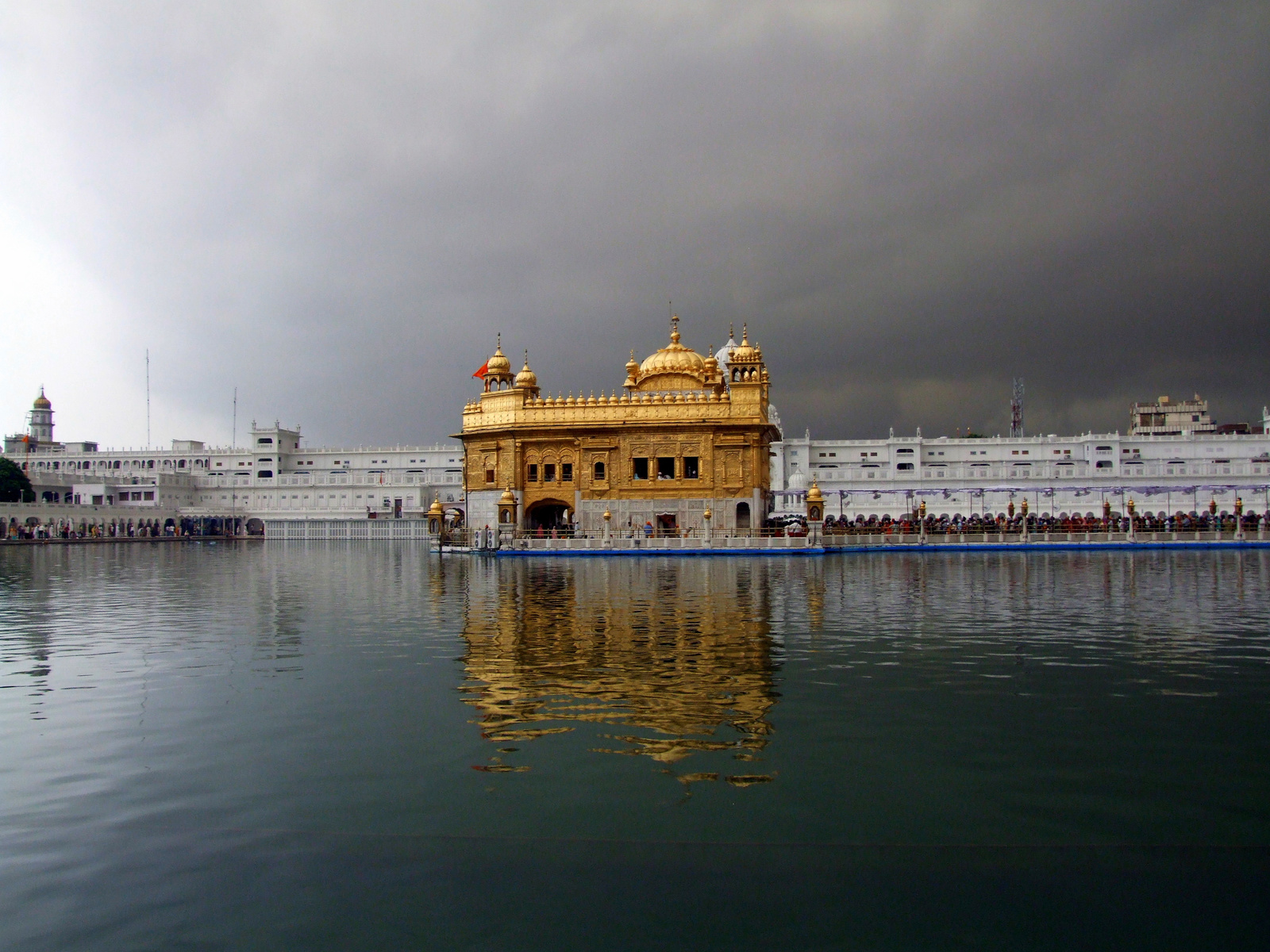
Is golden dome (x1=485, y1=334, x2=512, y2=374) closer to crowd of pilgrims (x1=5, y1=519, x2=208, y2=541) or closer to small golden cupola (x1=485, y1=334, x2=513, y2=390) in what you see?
small golden cupola (x1=485, y1=334, x2=513, y2=390)

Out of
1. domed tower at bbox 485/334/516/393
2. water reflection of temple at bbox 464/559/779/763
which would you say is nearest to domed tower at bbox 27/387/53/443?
domed tower at bbox 485/334/516/393

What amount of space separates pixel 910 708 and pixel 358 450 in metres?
96.6

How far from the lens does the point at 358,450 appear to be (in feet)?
333

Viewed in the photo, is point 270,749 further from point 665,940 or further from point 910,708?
point 910,708

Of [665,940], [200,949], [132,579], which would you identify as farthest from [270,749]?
[132,579]

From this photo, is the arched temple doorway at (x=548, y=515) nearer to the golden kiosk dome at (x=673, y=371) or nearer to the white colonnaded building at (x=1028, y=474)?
the golden kiosk dome at (x=673, y=371)

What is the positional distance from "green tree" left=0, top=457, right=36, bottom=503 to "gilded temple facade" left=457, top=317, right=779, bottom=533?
52.1 meters

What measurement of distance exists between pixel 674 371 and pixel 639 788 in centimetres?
4931

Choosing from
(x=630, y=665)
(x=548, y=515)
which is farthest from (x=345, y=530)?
(x=630, y=665)

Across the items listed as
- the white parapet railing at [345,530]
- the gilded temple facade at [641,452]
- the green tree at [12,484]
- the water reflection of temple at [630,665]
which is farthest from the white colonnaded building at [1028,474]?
the green tree at [12,484]

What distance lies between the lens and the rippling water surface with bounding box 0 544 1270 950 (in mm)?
5598

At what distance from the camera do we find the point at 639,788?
304 inches

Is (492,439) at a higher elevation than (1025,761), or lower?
higher

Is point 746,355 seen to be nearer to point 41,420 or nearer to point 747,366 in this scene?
point 747,366
